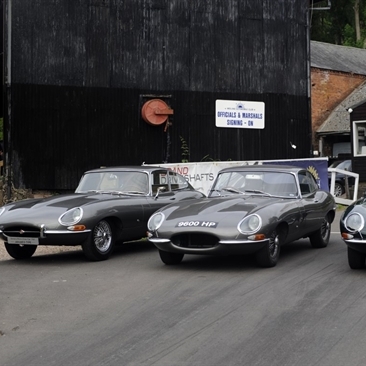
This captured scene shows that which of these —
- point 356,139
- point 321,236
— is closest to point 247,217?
point 321,236

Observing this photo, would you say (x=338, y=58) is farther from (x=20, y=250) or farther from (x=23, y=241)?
(x=23, y=241)

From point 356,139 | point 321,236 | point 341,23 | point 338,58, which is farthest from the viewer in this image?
point 341,23

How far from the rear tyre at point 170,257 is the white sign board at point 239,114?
595 inches

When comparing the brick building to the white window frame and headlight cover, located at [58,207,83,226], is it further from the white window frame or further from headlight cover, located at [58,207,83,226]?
headlight cover, located at [58,207,83,226]

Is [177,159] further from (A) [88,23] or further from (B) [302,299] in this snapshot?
(B) [302,299]

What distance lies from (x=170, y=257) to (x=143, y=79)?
14351 millimetres

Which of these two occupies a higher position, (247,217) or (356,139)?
(356,139)

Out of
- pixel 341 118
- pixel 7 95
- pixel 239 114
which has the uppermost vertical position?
pixel 341 118

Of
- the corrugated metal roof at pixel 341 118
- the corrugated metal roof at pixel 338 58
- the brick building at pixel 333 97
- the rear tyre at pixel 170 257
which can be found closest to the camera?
the rear tyre at pixel 170 257

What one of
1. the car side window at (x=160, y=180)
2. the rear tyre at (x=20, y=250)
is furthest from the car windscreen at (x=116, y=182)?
the rear tyre at (x=20, y=250)

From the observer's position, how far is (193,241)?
393 inches

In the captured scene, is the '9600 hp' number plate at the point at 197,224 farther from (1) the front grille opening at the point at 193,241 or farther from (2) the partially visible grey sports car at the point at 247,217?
(1) the front grille opening at the point at 193,241

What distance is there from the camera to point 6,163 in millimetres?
22500

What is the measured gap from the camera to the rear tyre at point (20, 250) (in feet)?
38.2
